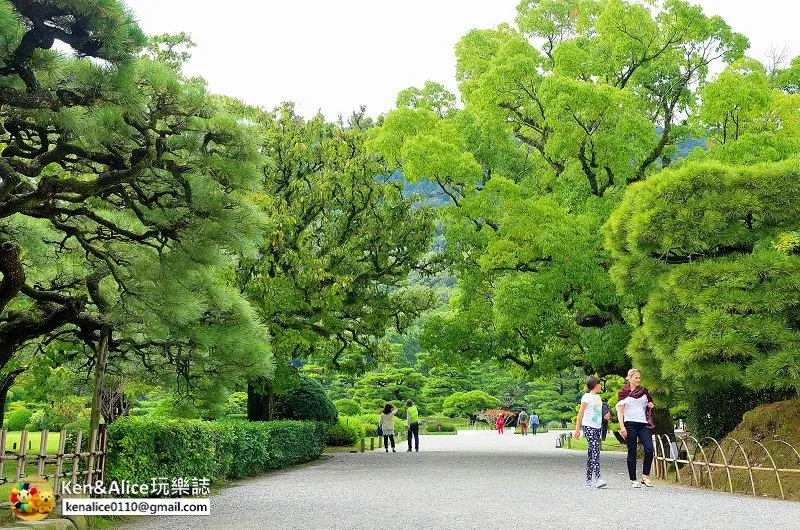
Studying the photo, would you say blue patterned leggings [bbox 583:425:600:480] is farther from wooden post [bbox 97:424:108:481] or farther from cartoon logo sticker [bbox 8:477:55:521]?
cartoon logo sticker [bbox 8:477:55:521]

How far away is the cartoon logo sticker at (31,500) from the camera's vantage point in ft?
20.6

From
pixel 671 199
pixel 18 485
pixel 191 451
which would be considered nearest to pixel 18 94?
pixel 18 485

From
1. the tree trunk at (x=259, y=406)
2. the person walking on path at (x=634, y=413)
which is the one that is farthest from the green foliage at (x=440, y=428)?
the person walking on path at (x=634, y=413)

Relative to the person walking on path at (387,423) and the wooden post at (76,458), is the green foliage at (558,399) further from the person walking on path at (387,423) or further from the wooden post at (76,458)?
the wooden post at (76,458)

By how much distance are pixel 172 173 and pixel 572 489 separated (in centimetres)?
670

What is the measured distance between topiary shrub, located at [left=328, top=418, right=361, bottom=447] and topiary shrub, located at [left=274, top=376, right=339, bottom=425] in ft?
8.20

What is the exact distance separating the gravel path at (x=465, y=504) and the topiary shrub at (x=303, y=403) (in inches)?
249

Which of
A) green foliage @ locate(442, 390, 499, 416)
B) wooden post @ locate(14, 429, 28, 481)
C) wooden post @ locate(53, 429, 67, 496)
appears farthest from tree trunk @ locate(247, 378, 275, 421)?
green foliage @ locate(442, 390, 499, 416)

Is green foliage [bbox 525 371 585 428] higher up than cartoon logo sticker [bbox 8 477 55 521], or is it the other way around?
green foliage [bbox 525 371 585 428]

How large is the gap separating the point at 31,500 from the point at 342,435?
17.5m

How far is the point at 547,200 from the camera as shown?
50.3 ft

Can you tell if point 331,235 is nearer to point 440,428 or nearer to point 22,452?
point 22,452

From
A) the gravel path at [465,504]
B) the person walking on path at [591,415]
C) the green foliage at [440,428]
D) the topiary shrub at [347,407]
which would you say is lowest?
the gravel path at [465,504]

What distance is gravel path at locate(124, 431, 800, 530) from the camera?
7.05 meters
